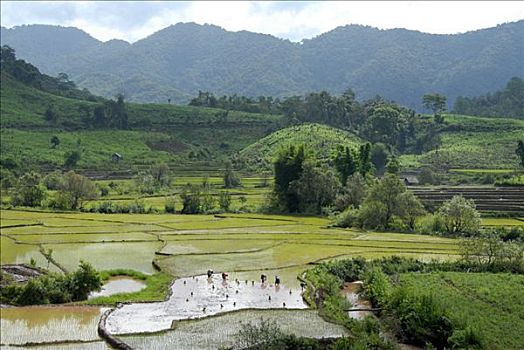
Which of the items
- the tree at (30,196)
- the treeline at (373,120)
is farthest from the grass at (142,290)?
the treeline at (373,120)

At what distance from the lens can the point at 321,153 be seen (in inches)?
3967

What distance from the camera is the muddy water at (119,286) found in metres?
32.2

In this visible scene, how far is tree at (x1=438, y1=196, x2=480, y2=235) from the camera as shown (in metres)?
49.8

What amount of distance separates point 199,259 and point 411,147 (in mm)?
86591

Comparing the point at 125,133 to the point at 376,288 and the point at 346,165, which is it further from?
the point at 376,288

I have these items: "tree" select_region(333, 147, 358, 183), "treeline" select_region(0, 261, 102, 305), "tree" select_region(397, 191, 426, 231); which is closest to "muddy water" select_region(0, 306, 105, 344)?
"treeline" select_region(0, 261, 102, 305)

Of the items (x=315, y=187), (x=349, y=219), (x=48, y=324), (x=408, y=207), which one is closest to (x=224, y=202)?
(x=315, y=187)

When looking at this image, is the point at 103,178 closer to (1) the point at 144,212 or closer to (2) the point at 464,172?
(1) the point at 144,212

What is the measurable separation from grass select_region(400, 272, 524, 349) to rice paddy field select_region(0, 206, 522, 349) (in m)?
5.75

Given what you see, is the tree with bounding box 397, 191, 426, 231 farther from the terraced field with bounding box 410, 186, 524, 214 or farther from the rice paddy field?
the terraced field with bounding box 410, 186, 524, 214

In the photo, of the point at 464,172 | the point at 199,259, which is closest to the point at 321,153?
the point at 464,172

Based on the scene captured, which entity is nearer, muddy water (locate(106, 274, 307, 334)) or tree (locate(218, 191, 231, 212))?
muddy water (locate(106, 274, 307, 334))

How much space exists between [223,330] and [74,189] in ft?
161

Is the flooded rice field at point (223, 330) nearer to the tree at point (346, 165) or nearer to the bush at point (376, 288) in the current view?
the bush at point (376, 288)
